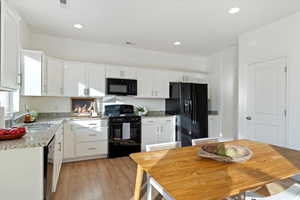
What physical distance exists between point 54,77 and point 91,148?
5.35 ft

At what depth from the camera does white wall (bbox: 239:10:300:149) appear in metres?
2.55

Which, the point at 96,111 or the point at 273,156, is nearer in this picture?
the point at 273,156

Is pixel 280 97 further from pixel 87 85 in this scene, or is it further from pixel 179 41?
pixel 87 85

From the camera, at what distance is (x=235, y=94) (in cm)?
406

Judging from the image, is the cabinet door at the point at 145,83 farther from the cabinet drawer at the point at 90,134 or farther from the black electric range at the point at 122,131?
the cabinet drawer at the point at 90,134

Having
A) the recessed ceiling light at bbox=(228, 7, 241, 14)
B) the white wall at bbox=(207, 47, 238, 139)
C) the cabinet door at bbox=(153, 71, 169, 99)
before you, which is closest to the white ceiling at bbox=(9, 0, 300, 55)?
the recessed ceiling light at bbox=(228, 7, 241, 14)

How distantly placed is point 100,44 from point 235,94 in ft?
12.0

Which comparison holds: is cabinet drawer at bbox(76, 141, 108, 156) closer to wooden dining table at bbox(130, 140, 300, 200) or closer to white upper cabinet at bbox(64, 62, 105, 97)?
white upper cabinet at bbox(64, 62, 105, 97)

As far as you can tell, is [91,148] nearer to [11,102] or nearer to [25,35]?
[11,102]

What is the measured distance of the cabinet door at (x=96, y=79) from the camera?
3.58 metres

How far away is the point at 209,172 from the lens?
1.14m

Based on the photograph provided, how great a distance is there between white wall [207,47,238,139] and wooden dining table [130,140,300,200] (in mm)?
2629

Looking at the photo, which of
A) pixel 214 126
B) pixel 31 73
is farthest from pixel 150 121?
pixel 31 73

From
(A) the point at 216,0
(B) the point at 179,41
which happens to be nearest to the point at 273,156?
(A) the point at 216,0
